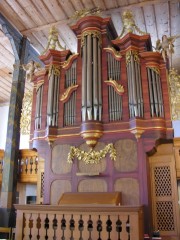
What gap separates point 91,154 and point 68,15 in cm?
448

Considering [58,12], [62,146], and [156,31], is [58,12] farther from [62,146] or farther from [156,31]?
[62,146]

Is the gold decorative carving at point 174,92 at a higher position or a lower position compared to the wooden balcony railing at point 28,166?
higher

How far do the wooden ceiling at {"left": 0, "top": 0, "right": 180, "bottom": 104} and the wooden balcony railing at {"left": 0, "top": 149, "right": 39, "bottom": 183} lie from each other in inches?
153

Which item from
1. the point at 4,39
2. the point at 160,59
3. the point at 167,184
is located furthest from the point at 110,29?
the point at 167,184

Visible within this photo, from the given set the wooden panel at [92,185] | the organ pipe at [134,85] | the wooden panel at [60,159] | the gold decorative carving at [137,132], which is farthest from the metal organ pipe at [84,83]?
the wooden panel at [92,185]

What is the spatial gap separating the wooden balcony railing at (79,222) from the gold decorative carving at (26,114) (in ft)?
10.6

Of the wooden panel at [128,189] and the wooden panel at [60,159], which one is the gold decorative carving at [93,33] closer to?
the wooden panel at [60,159]

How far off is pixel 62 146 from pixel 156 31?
4.93m

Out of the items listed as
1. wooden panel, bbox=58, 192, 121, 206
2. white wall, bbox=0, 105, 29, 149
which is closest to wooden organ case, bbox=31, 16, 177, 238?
wooden panel, bbox=58, 192, 121, 206

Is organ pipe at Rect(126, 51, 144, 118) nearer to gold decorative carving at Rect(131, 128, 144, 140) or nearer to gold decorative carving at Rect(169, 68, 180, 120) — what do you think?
gold decorative carving at Rect(131, 128, 144, 140)

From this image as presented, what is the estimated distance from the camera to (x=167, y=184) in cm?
690

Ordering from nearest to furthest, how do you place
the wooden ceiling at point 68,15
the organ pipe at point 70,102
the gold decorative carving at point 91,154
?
the gold decorative carving at point 91,154
the organ pipe at point 70,102
the wooden ceiling at point 68,15

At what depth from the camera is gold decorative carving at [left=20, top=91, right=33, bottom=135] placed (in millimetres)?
8609

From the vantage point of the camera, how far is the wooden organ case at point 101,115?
22.3 ft
